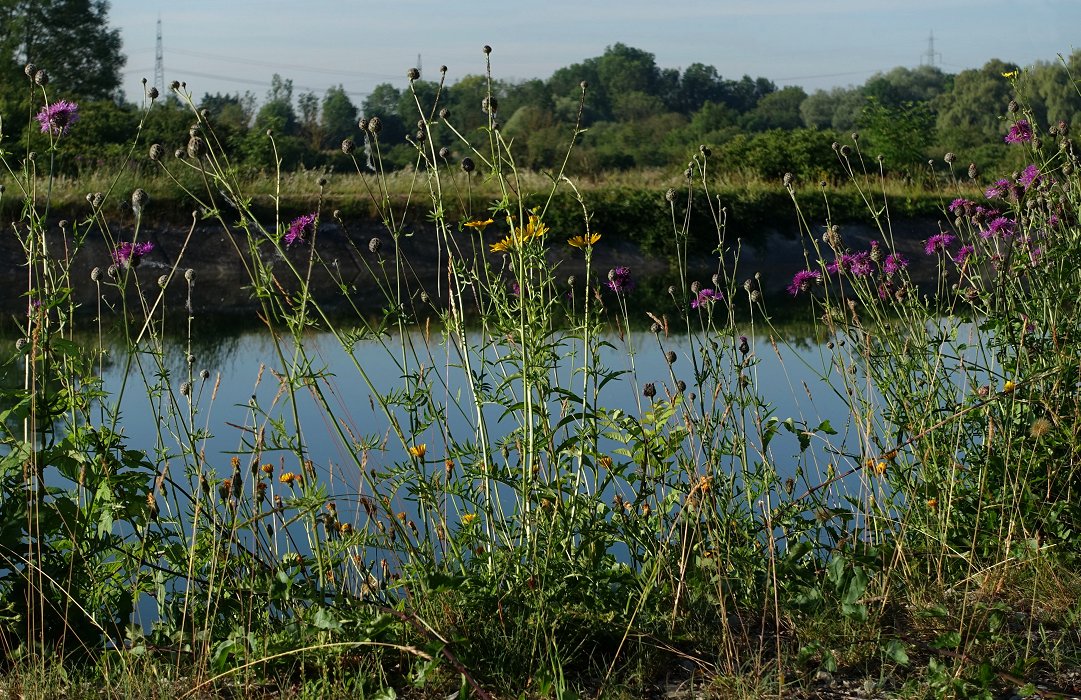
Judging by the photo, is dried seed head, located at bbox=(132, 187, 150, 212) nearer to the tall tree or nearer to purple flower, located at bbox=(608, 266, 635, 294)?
purple flower, located at bbox=(608, 266, 635, 294)

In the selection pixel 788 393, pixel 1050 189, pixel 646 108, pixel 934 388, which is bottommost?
pixel 788 393

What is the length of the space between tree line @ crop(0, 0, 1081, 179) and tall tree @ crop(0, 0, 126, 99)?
0.04m

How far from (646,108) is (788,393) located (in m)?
48.0

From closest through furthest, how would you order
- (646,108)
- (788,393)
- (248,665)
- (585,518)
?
(248,665) → (585,518) → (788,393) → (646,108)

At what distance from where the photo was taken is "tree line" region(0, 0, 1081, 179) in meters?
16.9

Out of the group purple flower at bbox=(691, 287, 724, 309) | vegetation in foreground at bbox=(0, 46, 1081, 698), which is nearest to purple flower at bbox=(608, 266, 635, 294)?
vegetation in foreground at bbox=(0, 46, 1081, 698)

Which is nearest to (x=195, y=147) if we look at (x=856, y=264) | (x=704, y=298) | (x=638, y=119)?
(x=704, y=298)

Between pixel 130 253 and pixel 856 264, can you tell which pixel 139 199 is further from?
pixel 856 264

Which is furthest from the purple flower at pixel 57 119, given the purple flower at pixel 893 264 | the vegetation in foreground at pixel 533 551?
the purple flower at pixel 893 264

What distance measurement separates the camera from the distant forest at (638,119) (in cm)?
1672

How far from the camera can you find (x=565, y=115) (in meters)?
42.8

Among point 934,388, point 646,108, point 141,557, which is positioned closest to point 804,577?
point 934,388

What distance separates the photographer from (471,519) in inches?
96.3

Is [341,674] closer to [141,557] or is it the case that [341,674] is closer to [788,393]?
[141,557]
